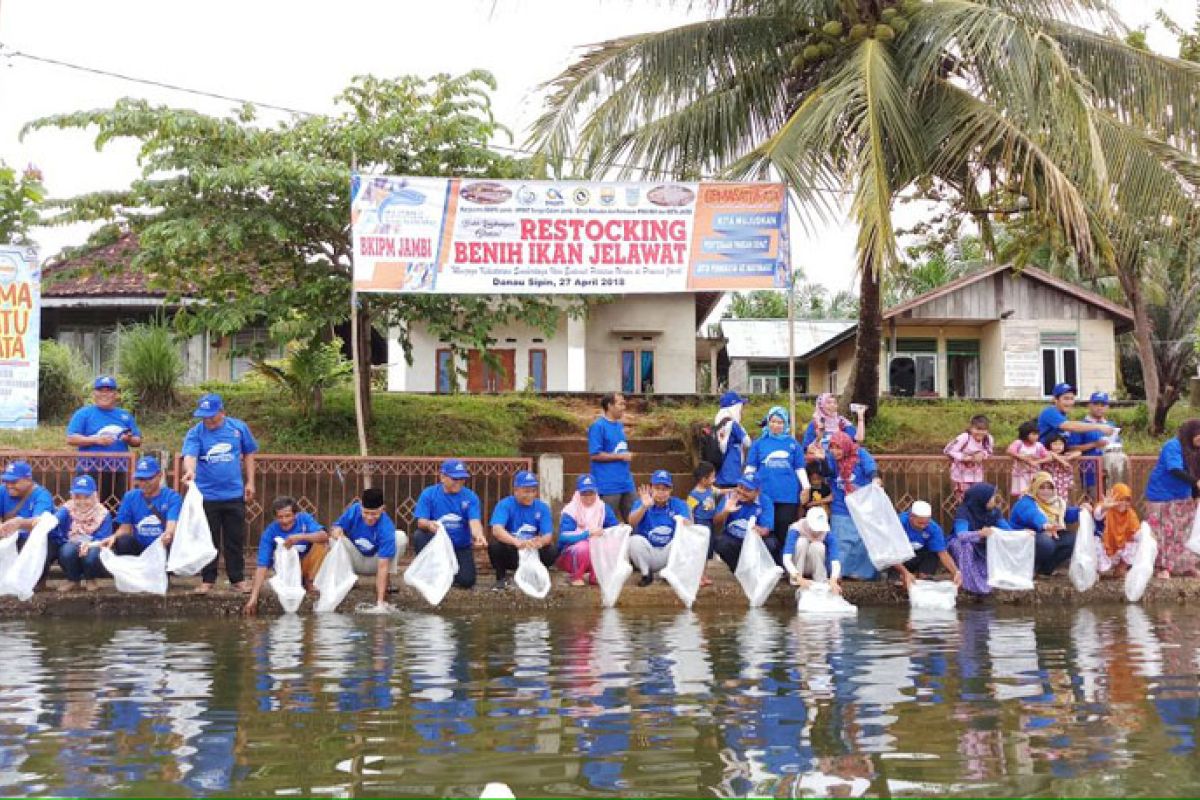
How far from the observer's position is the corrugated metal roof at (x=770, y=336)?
3306 cm

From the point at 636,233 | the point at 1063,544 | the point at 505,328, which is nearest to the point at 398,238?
the point at 636,233

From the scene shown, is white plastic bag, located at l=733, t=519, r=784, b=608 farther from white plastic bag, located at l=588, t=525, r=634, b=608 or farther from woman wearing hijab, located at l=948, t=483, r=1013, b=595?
woman wearing hijab, located at l=948, t=483, r=1013, b=595

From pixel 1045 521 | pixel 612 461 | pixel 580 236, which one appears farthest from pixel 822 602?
A: pixel 580 236

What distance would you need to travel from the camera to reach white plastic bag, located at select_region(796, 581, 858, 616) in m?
10.1

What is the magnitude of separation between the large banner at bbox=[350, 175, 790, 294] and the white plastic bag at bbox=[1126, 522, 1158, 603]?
4.29m

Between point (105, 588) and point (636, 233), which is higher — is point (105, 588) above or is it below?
below

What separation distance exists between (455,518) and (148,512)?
2700 mm

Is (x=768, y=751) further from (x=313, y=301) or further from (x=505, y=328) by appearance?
(x=505, y=328)

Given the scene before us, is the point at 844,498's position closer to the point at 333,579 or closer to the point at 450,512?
the point at 450,512

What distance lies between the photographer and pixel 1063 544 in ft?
36.1

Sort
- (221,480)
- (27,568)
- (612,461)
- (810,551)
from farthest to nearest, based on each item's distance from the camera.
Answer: (612,461), (810,551), (221,480), (27,568)

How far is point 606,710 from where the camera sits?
18.5ft

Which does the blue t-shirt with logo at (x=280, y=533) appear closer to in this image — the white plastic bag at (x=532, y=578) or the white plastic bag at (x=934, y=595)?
the white plastic bag at (x=532, y=578)

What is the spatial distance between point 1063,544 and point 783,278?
386cm
